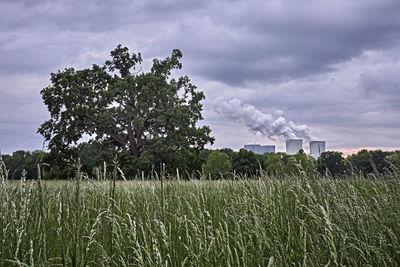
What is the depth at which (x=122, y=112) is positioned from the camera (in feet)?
82.1

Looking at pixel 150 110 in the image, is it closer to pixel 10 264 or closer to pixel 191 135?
pixel 191 135

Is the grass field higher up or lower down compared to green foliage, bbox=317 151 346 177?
lower down

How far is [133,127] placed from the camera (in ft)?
82.3

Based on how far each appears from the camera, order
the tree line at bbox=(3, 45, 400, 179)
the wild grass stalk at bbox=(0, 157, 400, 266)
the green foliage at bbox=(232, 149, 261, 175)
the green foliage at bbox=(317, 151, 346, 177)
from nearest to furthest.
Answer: the wild grass stalk at bbox=(0, 157, 400, 266), the green foliage at bbox=(317, 151, 346, 177), the tree line at bbox=(3, 45, 400, 179), the green foliage at bbox=(232, 149, 261, 175)

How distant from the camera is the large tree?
24.5 meters

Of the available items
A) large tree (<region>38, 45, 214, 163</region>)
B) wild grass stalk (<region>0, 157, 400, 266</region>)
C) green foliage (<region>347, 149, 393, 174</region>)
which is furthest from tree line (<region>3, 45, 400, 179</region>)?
wild grass stalk (<region>0, 157, 400, 266</region>)

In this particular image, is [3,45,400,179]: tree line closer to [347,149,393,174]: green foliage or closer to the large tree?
the large tree

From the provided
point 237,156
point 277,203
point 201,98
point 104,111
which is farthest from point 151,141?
point 237,156

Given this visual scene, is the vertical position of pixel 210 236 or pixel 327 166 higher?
pixel 327 166

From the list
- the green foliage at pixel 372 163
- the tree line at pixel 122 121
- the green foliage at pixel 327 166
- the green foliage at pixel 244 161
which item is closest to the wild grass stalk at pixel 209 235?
the green foliage at pixel 327 166

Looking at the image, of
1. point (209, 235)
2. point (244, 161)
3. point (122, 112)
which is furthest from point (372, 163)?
point (244, 161)

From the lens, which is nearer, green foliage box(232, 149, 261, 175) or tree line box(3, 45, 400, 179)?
tree line box(3, 45, 400, 179)

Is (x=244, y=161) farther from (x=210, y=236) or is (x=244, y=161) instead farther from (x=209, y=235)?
(x=210, y=236)

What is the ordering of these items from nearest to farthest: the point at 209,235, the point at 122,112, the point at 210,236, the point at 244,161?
the point at 210,236 < the point at 209,235 < the point at 122,112 < the point at 244,161
